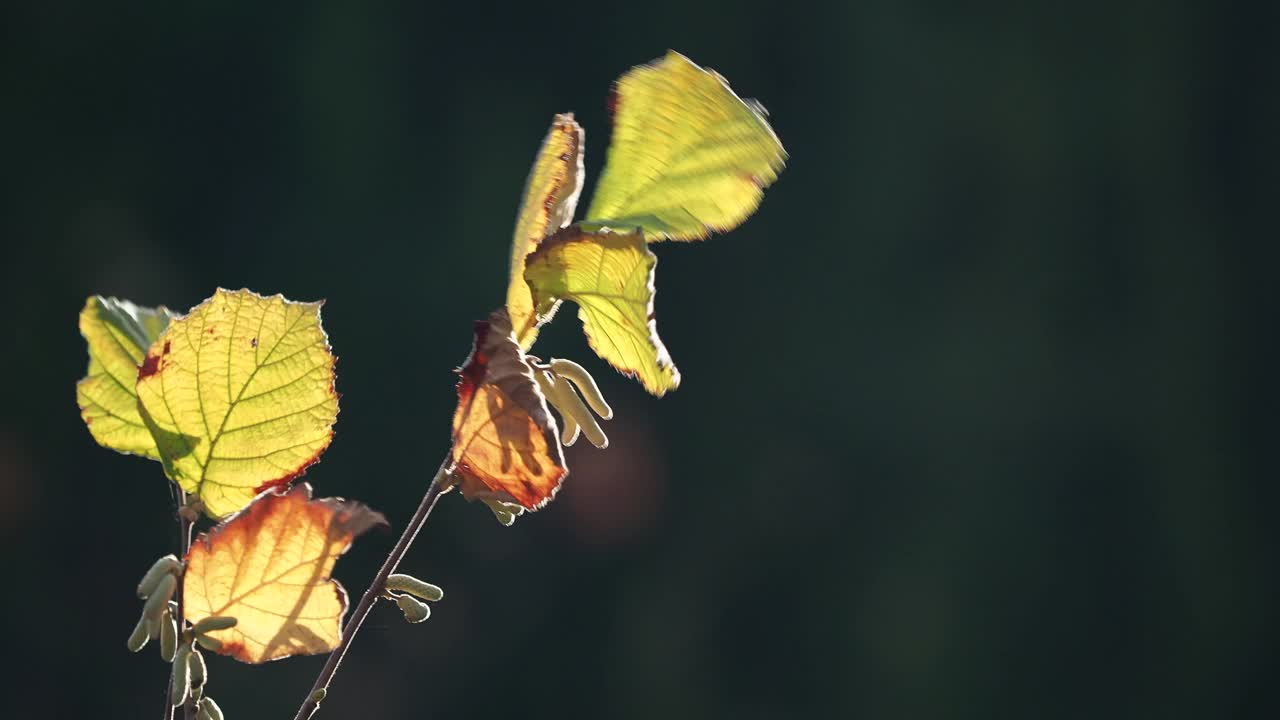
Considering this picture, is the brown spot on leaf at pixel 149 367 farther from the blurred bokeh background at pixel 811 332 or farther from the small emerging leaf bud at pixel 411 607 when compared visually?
the blurred bokeh background at pixel 811 332

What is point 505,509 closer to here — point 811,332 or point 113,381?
point 113,381

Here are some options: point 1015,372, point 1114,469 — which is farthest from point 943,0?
point 1114,469

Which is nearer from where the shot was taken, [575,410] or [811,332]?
[575,410]

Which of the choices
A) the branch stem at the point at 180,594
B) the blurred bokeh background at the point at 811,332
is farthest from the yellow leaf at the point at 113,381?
the blurred bokeh background at the point at 811,332

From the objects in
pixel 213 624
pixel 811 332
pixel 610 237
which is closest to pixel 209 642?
pixel 213 624

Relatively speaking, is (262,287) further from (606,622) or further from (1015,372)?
(1015,372)

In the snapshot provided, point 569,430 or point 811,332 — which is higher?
point 569,430
